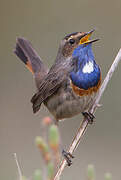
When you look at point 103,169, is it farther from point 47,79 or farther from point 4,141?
point 47,79

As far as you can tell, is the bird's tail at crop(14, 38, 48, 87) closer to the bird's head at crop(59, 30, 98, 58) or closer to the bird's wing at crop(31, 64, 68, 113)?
the bird's wing at crop(31, 64, 68, 113)

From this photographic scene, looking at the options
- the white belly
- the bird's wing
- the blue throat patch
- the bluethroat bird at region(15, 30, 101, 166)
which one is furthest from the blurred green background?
the blue throat patch

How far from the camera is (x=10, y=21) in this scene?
9336 mm

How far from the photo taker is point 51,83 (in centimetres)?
535

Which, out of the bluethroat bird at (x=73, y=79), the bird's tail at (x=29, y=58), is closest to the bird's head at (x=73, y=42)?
the bluethroat bird at (x=73, y=79)

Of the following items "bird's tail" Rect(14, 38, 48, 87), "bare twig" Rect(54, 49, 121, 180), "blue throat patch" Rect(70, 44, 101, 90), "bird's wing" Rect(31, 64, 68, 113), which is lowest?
"bare twig" Rect(54, 49, 121, 180)

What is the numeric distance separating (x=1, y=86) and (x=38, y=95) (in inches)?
105

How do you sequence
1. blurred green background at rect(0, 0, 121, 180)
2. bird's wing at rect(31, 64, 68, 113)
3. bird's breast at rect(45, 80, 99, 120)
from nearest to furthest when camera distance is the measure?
bird's breast at rect(45, 80, 99, 120)
bird's wing at rect(31, 64, 68, 113)
blurred green background at rect(0, 0, 121, 180)

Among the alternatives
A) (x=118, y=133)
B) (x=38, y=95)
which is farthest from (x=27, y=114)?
(x=38, y=95)

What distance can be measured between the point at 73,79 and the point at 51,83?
417mm

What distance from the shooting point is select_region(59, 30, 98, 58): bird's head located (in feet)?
15.9

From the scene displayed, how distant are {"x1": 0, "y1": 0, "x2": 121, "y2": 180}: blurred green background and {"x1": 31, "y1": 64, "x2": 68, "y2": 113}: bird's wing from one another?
1.34 meters

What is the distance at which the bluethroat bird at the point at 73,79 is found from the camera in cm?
493

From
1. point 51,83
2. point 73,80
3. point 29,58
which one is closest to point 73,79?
point 73,80
